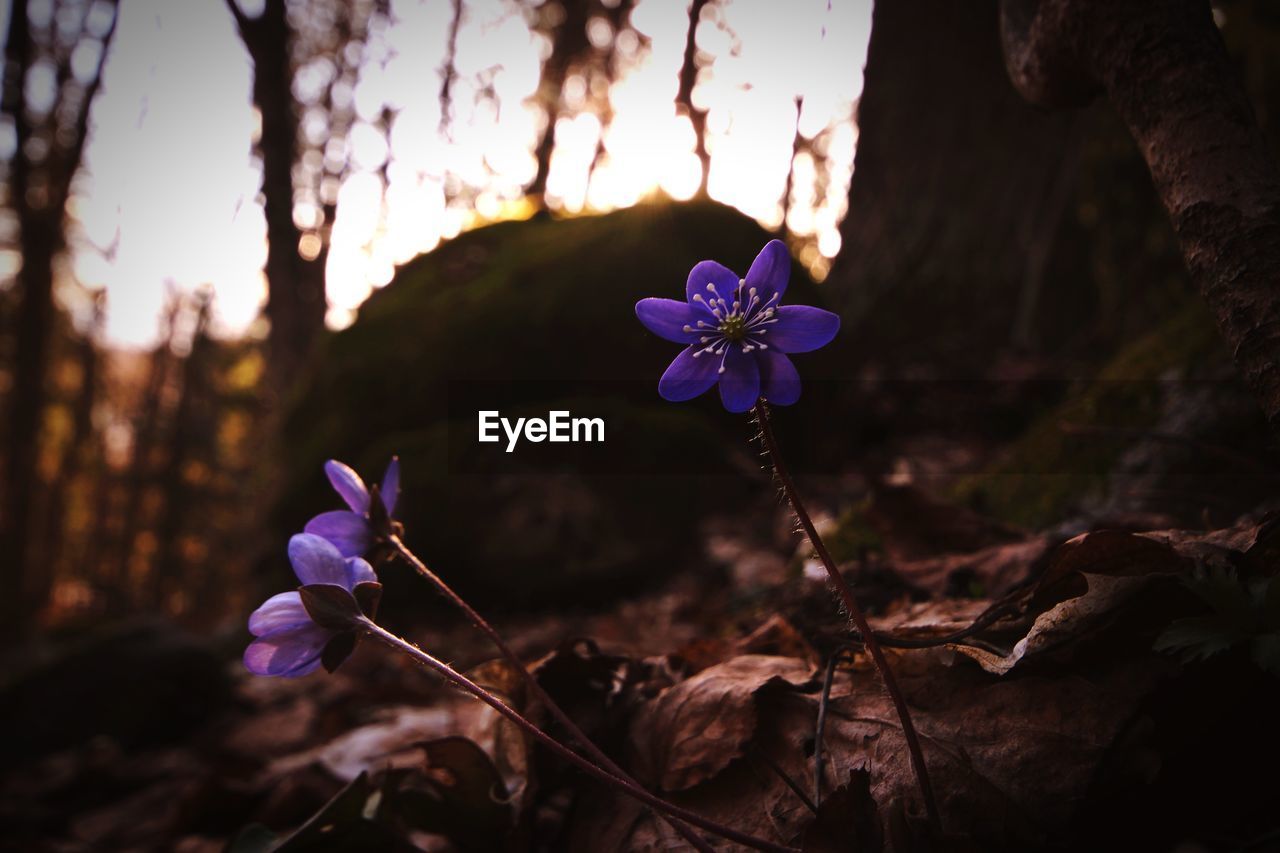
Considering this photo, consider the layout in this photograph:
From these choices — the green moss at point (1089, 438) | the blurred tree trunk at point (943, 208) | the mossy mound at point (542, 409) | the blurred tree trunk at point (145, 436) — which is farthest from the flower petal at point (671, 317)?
the blurred tree trunk at point (145, 436)

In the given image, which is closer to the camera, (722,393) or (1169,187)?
(722,393)

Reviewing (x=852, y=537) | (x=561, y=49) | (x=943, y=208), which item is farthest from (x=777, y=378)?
(x=561, y=49)

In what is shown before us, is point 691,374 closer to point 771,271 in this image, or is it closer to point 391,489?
point 771,271

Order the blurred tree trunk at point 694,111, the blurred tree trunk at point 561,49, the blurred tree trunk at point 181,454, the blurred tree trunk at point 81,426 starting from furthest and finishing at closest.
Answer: the blurred tree trunk at point 181,454 < the blurred tree trunk at point 81,426 < the blurred tree trunk at point 561,49 < the blurred tree trunk at point 694,111

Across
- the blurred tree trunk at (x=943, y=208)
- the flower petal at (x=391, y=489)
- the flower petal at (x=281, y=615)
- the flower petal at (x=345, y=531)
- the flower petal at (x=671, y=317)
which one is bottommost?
the flower petal at (x=281, y=615)

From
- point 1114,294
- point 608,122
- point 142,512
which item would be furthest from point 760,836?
point 142,512

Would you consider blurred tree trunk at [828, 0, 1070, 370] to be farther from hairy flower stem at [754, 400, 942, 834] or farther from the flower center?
hairy flower stem at [754, 400, 942, 834]

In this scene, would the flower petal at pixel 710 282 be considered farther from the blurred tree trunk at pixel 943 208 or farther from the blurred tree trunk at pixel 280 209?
the blurred tree trunk at pixel 280 209

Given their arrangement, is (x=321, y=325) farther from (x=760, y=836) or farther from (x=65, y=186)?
(x=760, y=836)
